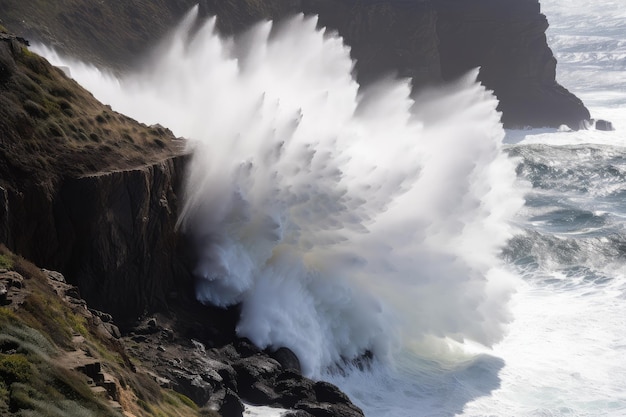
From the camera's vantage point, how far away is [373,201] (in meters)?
A: 33.9

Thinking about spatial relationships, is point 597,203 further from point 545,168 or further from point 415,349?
point 415,349

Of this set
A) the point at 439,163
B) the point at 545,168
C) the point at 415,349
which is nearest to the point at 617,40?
the point at 545,168

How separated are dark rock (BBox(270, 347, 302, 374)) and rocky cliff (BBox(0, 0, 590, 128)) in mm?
45753

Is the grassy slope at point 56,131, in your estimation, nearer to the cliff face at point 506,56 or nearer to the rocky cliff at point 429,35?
the rocky cliff at point 429,35

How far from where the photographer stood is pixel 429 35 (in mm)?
85062

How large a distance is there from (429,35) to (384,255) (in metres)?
54.6

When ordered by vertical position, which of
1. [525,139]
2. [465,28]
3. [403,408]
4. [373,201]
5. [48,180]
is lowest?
[403,408]

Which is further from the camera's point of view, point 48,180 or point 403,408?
point 403,408

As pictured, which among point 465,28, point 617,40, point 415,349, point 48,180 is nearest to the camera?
point 48,180

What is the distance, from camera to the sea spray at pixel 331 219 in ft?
95.7

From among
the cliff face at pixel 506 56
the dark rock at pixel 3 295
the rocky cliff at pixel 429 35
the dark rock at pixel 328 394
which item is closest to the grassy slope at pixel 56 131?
the dark rock at pixel 3 295

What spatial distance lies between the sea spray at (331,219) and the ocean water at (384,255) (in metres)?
0.07

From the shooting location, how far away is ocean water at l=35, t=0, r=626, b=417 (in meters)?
29.0

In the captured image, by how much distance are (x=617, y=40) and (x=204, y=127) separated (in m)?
109
